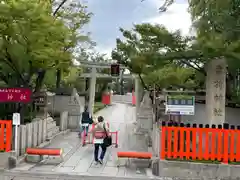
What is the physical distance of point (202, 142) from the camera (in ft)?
32.4

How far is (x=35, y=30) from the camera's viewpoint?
12.3 meters

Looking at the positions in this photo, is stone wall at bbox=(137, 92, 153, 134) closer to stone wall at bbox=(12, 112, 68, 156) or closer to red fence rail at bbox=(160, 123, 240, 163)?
stone wall at bbox=(12, 112, 68, 156)

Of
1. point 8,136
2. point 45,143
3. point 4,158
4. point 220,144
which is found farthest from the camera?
point 45,143

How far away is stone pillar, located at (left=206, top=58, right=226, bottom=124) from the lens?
10.6m

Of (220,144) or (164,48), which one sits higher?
(164,48)

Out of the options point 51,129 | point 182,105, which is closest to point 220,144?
point 182,105

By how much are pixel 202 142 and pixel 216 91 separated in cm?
182

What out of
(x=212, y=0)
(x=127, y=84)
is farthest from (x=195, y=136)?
(x=127, y=84)

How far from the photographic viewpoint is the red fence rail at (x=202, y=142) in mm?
9602

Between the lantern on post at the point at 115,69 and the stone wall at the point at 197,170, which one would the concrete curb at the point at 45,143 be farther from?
the lantern on post at the point at 115,69

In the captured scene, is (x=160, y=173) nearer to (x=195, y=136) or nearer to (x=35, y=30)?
(x=195, y=136)

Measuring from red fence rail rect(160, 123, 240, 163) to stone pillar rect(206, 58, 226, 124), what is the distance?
0.99 metres

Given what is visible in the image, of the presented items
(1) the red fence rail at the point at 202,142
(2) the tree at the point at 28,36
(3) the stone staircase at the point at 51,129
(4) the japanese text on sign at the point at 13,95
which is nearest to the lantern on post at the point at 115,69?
(3) the stone staircase at the point at 51,129

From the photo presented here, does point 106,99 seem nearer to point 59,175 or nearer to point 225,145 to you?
point 59,175
